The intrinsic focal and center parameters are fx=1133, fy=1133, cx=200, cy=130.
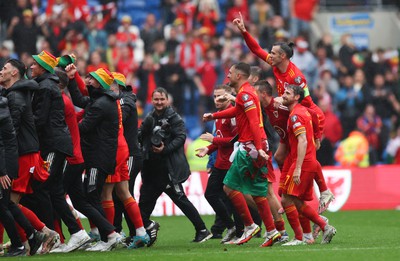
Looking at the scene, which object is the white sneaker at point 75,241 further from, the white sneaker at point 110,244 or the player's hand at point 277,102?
the player's hand at point 277,102

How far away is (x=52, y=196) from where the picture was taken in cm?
1459

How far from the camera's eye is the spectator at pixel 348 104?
28453mm

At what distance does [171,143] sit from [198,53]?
40.7ft

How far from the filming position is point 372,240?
623 inches

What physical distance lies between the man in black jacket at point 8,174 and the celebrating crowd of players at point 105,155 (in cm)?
1

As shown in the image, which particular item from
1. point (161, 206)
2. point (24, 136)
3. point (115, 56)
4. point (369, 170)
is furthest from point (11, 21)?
point (24, 136)

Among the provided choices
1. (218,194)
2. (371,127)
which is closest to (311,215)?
(218,194)

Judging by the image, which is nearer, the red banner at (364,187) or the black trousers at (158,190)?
the black trousers at (158,190)

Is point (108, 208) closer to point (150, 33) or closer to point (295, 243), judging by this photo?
point (295, 243)

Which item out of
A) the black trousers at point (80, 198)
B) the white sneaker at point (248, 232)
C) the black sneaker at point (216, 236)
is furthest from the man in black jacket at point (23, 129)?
the black sneaker at point (216, 236)

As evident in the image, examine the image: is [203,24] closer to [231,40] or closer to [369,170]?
[231,40]

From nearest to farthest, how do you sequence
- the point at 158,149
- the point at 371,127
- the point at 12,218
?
the point at 12,218 → the point at 158,149 → the point at 371,127

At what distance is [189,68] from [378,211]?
7.68m

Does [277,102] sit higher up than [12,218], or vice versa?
[277,102]
